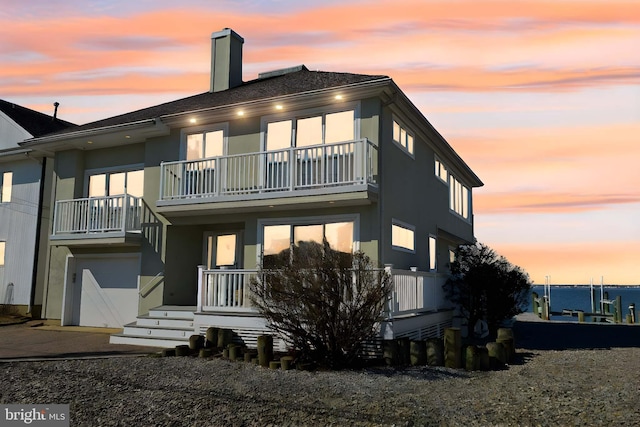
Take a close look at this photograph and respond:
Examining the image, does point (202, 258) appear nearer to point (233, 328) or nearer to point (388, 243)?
point (233, 328)

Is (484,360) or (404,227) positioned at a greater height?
(404,227)

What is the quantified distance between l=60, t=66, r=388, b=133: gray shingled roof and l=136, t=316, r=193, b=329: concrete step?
20.8ft

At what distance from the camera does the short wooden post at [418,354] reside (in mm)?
11469

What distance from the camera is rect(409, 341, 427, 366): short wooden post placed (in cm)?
1147

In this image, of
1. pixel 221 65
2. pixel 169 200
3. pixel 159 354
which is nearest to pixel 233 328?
pixel 159 354

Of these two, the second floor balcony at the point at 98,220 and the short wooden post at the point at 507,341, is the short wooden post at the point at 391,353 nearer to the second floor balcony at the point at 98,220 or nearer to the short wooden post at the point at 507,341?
the short wooden post at the point at 507,341

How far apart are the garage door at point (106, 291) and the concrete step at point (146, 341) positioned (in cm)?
315

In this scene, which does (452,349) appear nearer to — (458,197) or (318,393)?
(318,393)

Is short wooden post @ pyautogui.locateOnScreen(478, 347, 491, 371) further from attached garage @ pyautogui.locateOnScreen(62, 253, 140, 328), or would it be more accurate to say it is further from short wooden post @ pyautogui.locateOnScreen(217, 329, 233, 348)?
attached garage @ pyautogui.locateOnScreen(62, 253, 140, 328)

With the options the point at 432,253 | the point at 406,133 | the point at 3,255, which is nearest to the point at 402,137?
the point at 406,133

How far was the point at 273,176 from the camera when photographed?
586 inches

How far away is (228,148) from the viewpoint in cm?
1666

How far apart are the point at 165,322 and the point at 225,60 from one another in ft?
35.0

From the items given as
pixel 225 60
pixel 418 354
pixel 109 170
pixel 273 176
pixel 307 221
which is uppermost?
pixel 225 60
